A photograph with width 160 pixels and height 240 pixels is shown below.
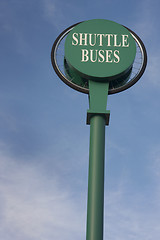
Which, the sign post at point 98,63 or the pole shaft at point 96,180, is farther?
the sign post at point 98,63

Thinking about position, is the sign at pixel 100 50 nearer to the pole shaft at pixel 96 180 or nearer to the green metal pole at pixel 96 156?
the green metal pole at pixel 96 156

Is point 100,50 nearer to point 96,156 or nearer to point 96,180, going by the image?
point 96,156

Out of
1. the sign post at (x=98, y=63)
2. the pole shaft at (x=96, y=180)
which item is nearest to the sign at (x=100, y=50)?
the sign post at (x=98, y=63)

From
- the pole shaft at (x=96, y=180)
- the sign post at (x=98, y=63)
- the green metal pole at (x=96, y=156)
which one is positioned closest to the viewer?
the pole shaft at (x=96, y=180)

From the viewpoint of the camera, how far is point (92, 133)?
27.4m

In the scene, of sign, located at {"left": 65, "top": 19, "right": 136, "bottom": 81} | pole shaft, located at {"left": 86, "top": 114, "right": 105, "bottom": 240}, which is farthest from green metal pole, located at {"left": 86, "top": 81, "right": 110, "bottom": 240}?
sign, located at {"left": 65, "top": 19, "right": 136, "bottom": 81}

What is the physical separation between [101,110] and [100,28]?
720cm

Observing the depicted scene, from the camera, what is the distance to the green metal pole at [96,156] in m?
24.4

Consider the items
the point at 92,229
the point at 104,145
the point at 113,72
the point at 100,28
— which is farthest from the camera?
the point at 100,28

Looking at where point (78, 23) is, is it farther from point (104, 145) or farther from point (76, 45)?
point (104, 145)

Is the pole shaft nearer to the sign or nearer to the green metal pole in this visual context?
the green metal pole

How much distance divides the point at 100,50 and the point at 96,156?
335 inches

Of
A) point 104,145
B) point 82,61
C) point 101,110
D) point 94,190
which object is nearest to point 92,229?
point 94,190

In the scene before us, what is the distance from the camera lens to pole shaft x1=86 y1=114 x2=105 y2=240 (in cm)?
2425
